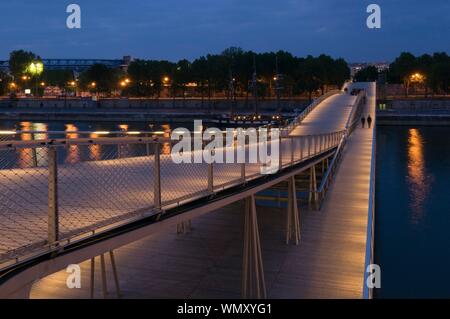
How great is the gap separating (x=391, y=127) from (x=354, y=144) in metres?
34.1

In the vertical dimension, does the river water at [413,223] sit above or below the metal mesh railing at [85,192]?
below

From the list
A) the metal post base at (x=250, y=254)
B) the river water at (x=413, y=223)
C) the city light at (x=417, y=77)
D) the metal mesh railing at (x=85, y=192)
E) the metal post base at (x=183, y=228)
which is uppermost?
the city light at (x=417, y=77)

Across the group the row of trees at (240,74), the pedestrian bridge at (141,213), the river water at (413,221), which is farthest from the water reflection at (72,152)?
the row of trees at (240,74)

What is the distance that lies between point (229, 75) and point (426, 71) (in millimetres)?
33523

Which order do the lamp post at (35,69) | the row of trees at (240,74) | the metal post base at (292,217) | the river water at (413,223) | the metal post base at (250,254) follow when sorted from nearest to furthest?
the metal post base at (250,254)
the metal post base at (292,217)
the river water at (413,223)
the row of trees at (240,74)
the lamp post at (35,69)

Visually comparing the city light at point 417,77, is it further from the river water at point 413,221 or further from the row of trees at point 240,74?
the river water at point 413,221

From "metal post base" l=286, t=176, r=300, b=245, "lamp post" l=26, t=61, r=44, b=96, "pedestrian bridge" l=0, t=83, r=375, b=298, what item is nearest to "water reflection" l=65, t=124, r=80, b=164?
"pedestrian bridge" l=0, t=83, r=375, b=298

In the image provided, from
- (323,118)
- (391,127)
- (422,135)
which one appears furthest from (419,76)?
(323,118)

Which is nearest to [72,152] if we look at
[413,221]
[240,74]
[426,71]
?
[413,221]

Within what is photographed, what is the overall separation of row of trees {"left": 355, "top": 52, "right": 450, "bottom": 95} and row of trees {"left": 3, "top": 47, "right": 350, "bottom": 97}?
1127 cm

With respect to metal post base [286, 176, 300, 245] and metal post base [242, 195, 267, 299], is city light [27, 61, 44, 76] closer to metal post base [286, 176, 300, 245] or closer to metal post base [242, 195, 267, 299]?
metal post base [286, 176, 300, 245]

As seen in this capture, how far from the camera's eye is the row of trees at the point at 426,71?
238ft

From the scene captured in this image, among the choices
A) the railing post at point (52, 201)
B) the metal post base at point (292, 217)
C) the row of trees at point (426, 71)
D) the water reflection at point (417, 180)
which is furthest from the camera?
the row of trees at point (426, 71)

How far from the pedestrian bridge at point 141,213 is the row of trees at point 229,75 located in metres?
65.9
